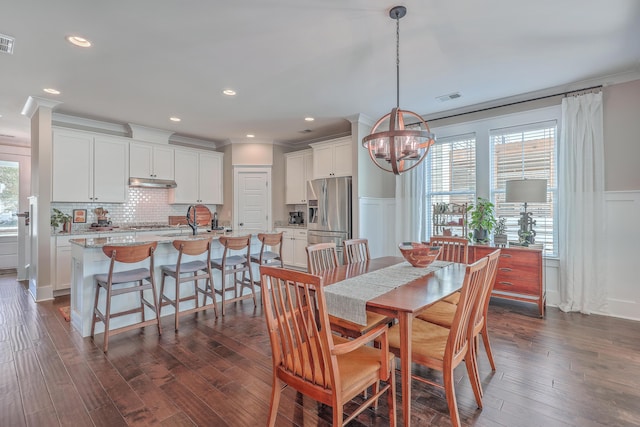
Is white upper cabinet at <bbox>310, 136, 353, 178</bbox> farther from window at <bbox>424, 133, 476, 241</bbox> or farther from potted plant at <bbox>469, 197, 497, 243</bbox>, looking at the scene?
potted plant at <bbox>469, 197, 497, 243</bbox>

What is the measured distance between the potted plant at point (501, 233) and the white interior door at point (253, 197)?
4151 mm

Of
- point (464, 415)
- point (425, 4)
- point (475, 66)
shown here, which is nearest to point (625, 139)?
point (475, 66)

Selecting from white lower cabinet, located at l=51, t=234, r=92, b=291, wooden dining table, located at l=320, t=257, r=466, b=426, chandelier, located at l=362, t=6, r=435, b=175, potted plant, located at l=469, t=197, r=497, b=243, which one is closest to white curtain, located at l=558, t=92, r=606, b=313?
potted plant, located at l=469, t=197, r=497, b=243

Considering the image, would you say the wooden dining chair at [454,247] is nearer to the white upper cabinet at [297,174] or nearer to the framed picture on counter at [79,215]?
the white upper cabinet at [297,174]

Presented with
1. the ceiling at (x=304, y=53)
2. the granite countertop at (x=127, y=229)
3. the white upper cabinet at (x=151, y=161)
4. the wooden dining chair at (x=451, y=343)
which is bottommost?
the wooden dining chair at (x=451, y=343)

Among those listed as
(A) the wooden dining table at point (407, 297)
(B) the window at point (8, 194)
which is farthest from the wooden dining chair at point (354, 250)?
(B) the window at point (8, 194)

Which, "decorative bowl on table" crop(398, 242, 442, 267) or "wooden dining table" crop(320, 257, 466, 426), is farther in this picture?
"decorative bowl on table" crop(398, 242, 442, 267)

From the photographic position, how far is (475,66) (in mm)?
3191

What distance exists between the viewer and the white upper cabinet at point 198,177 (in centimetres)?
589

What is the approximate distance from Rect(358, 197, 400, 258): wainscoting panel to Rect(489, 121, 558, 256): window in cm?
161

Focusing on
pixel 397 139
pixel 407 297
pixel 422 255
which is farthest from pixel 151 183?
pixel 407 297

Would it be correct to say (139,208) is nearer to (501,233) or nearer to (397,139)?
(397,139)

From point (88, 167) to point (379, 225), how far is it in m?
4.82

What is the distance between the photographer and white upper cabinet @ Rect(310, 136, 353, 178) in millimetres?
5156
